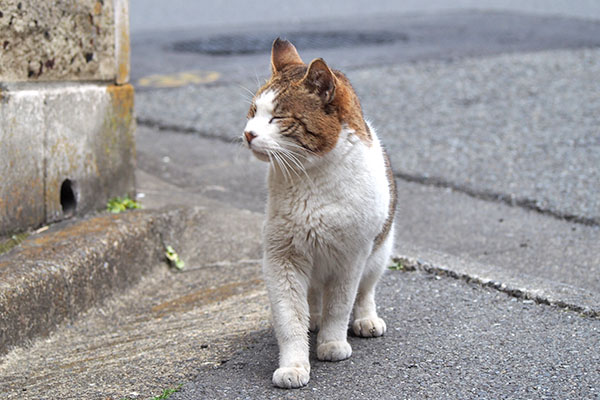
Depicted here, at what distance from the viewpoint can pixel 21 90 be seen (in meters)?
3.67

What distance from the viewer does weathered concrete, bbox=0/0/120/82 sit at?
3568 mm

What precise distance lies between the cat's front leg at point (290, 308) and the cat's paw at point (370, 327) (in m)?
0.36

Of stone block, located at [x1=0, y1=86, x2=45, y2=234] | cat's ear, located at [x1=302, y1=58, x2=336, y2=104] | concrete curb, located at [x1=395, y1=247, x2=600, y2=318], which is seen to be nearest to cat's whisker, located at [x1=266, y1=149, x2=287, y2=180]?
cat's ear, located at [x1=302, y1=58, x2=336, y2=104]

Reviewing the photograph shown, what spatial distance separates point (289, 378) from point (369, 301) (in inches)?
25.9

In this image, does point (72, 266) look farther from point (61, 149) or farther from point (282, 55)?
point (282, 55)

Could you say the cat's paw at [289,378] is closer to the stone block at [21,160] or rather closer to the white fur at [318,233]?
the white fur at [318,233]

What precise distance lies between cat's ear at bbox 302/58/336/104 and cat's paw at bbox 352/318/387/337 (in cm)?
96

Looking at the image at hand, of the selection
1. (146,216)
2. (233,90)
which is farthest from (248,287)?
(233,90)

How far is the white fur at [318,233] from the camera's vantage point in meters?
2.63

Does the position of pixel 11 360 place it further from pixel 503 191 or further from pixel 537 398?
pixel 503 191

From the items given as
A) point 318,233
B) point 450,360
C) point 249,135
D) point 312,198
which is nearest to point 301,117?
point 249,135

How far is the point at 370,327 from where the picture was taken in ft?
9.82

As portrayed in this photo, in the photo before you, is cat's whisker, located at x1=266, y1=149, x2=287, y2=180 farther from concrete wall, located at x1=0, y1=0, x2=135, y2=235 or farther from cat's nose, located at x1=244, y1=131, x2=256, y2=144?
concrete wall, located at x1=0, y1=0, x2=135, y2=235

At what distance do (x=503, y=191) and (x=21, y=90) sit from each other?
10.7ft
